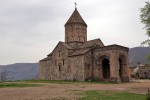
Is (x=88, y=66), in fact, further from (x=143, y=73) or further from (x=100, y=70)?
(x=143, y=73)

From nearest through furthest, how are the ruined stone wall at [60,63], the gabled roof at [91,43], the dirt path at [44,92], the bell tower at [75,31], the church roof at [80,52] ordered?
1. the dirt path at [44,92]
2. the church roof at [80,52]
3. the gabled roof at [91,43]
4. the ruined stone wall at [60,63]
5. the bell tower at [75,31]

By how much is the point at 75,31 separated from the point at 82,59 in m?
9.01

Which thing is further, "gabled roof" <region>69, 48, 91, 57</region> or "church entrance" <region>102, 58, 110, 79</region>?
"church entrance" <region>102, 58, 110, 79</region>

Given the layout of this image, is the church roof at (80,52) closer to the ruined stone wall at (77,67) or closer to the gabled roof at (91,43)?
the ruined stone wall at (77,67)

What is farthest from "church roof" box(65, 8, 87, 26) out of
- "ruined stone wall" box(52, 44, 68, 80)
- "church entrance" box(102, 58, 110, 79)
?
"church entrance" box(102, 58, 110, 79)

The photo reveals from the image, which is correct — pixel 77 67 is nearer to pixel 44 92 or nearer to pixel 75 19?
pixel 75 19

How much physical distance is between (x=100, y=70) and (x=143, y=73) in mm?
23395

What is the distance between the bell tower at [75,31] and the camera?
55.6m

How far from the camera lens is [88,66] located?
4931cm

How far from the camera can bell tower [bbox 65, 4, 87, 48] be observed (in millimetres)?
55594

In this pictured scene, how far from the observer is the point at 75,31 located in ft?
182

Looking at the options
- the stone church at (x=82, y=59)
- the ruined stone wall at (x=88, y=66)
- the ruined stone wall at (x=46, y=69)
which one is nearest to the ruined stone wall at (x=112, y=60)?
the stone church at (x=82, y=59)

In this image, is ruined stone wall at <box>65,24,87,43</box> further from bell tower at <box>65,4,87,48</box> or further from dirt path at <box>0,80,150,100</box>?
dirt path at <box>0,80,150,100</box>

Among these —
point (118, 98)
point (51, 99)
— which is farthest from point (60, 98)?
point (118, 98)
